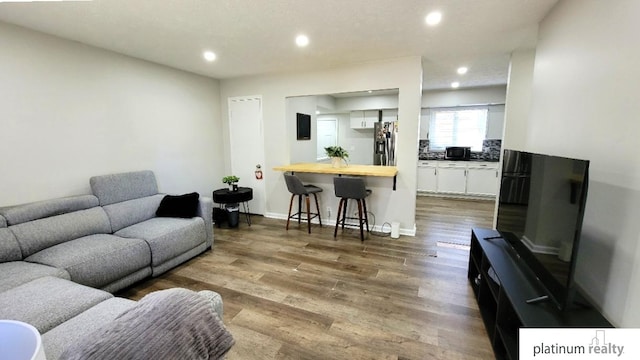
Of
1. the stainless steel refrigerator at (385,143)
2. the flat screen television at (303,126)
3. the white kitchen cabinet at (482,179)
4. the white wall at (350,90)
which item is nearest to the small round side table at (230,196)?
the white wall at (350,90)

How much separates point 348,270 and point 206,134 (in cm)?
340

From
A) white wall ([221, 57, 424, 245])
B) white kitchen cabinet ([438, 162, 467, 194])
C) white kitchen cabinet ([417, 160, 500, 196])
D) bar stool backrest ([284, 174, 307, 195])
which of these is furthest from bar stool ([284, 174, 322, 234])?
white kitchen cabinet ([438, 162, 467, 194])

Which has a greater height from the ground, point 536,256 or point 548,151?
point 548,151

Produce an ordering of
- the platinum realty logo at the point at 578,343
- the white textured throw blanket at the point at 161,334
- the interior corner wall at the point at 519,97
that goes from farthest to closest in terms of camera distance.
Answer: the interior corner wall at the point at 519,97
the platinum realty logo at the point at 578,343
the white textured throw blanket at the point at 161,334

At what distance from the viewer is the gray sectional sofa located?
152 centimetres

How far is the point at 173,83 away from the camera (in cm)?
405

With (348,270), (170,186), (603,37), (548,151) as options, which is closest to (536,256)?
(548,151)

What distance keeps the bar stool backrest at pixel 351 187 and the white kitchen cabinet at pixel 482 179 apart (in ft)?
12.1

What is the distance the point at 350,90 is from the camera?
3.99 meters

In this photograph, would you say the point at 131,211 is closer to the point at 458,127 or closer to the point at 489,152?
the point at 458,127

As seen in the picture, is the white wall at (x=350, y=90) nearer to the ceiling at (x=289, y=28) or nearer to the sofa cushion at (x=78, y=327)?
the ceiling at (x=289, y=28)

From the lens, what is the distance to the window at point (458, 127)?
20.3 ft

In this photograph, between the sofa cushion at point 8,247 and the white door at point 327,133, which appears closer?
the sofa cushion at point 8,247

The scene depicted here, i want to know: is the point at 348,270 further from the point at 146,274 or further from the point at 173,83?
the point at 173,83
